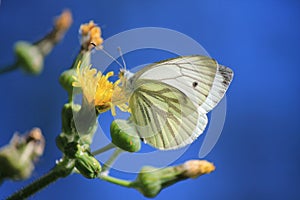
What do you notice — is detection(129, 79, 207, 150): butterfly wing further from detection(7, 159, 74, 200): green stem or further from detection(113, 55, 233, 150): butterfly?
detection(7, 159, 74, 200): green stem

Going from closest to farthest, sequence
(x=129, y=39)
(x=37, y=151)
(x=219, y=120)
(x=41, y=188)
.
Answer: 1. (x=37, y=151)
2. (x=41, y=188)
3. (x=219, y=120)
4. (x=129, y=39)

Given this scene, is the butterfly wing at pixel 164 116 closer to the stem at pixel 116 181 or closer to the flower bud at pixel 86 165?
the stem at pixel 116 181

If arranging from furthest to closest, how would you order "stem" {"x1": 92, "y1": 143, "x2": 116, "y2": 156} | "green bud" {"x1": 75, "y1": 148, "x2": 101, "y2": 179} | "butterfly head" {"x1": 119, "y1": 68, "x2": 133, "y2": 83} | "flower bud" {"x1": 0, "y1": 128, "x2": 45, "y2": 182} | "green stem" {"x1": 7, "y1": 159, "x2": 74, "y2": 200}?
"butterfly head" {"x1": 119, "y1": 68, "x2": 133, "y2": 83} → "stem" {"x1": 92, "y1": 143, "x2": 116, "y2": 156} → "green bud" {"x1": 75, "y1": 148, "x2": 101, "y2": 179} → "green stem" {"x1": 7, "y1": 159, "x2": 74, "y2": 200} → "flower bud" {"x1": 0, "y1": 128, "x2": 45, "y2": 182}

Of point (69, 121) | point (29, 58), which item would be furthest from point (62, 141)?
point (29, 58)

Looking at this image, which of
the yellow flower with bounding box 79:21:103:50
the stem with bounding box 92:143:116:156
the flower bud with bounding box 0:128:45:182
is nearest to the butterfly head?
the yellow flower with bounding box 79:21:103:50

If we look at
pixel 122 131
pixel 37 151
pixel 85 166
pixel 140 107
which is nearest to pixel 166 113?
pixel 140 107

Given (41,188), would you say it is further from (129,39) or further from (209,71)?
(129,39)
